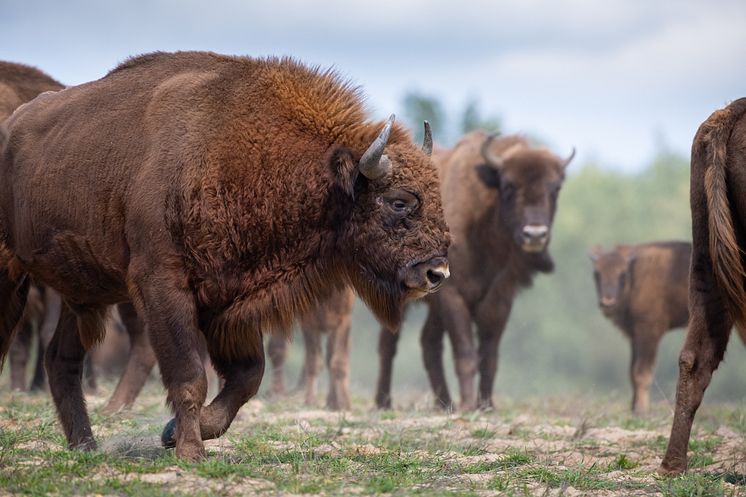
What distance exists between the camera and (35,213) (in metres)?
7.25

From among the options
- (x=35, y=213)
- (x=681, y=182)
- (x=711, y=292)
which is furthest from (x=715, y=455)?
(x=681, y=182)

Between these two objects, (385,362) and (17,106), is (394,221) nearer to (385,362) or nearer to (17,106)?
(17,106)

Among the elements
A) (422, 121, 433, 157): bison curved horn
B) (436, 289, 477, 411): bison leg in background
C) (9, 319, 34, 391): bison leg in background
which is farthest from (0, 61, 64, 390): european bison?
(436, 289, 477, 411): bison leg in background

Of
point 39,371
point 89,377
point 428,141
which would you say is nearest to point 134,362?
point 89,377

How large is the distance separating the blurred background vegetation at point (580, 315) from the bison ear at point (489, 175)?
76.1 ft

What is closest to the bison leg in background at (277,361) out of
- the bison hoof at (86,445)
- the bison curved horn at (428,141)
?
the bison hoof at (86,445)

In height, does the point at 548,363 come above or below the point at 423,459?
below

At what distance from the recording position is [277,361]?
13.9 metres

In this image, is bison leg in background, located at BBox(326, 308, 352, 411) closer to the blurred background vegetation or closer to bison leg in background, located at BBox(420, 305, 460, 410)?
bison leg in background, located at BBox(420, 305, 460, 410)

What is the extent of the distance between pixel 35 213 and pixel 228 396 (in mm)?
1889

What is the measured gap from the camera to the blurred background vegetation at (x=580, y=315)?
3984cm

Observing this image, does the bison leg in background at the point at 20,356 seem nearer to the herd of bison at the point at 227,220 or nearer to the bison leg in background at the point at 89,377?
the bison leg in background at the point at 89,377

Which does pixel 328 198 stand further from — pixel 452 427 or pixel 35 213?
pixel 452 427

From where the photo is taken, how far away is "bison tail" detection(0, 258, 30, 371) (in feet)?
25.1
